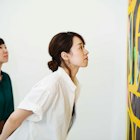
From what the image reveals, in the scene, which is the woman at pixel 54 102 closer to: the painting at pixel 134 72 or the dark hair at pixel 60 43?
the dark hair at pixel 60 43

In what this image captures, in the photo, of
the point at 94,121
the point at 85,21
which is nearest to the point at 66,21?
the point at 85,21

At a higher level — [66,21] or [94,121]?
[66,21]

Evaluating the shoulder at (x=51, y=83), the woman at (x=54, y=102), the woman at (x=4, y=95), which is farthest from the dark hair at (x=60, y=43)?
the woman at (x=4, y=95)

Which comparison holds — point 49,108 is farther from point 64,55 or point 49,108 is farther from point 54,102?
point 64,55

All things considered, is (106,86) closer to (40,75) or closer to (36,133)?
(40,75)

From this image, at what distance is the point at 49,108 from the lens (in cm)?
125

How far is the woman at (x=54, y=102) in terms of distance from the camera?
3.91ft

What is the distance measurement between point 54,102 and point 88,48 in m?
0.90

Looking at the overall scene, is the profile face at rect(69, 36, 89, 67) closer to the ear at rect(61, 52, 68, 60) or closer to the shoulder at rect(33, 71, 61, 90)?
the ear at rect(61, 52, 68, 60)

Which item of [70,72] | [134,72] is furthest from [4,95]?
[134,72]

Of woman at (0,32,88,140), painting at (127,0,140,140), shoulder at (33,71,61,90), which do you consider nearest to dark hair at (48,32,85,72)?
woman at (0,32,88,140)

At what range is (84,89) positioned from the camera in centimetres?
208

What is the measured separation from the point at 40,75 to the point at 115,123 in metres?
0.75

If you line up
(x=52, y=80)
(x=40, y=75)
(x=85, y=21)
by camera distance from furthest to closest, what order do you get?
1. (x=40, y=75)
2. (x=85, y=21)
3. (x=52, y=80)
